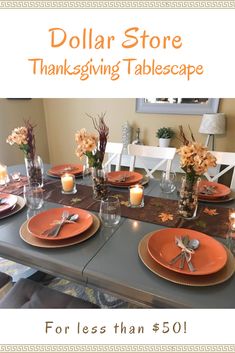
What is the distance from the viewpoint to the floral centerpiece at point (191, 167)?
0.95m

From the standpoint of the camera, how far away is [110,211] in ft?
3.23

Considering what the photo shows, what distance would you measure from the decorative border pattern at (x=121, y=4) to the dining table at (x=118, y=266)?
3.23ft

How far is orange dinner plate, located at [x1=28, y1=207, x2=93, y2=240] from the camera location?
0.92 meters

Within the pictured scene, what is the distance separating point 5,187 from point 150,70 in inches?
45.3

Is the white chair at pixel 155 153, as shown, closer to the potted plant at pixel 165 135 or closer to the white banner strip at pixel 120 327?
the potted plant at pixel 165 135

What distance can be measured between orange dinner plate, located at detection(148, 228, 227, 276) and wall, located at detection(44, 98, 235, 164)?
1.73m

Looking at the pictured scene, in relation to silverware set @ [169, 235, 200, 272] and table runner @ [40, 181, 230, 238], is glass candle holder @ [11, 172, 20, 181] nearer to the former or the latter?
table runner @ [40, 181, 230, 238]

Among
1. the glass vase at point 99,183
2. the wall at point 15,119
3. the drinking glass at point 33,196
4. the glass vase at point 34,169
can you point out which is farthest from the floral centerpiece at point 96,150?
the wall at point 15,119

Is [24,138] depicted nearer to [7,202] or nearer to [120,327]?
[7,202]

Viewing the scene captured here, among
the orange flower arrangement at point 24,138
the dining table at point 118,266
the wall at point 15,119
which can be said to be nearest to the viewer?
the dining table at point 118,266

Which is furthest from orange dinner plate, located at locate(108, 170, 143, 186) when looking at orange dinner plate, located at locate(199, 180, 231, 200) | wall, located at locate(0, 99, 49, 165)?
wall, located at locate(0, 99, 49, 165)

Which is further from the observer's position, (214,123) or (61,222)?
(214,123)

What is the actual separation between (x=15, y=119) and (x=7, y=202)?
177cm

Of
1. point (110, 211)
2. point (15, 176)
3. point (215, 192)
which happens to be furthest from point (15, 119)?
point (215, 192)
